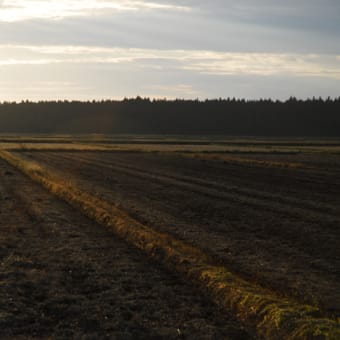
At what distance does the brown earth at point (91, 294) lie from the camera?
8.64 m

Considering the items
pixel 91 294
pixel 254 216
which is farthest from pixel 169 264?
pixel 254 216

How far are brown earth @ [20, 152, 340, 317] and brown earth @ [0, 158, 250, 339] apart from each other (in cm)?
183

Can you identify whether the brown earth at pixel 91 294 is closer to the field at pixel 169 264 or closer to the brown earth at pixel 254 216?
the field at pixel 169 264

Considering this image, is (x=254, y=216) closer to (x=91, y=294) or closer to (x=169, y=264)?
(x=169, y=264)

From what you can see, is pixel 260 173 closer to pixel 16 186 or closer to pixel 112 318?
pixel 16 186

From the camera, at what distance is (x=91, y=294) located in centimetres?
1044

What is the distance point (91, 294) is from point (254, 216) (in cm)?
975

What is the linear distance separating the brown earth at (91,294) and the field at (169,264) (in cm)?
2

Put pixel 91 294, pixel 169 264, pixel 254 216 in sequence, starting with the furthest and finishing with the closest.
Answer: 1. pixel 254 216
2. pixel 169 264
3. pixel 91 294

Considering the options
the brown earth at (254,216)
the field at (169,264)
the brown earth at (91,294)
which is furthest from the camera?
the brown earth at (254,216)

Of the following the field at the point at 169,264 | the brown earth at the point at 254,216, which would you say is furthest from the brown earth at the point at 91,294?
the brown earth at the point at 254,216

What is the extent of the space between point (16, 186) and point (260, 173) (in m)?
16.5

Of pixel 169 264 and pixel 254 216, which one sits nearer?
pixel 169 264

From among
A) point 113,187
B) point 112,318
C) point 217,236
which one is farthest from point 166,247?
point 113,187
